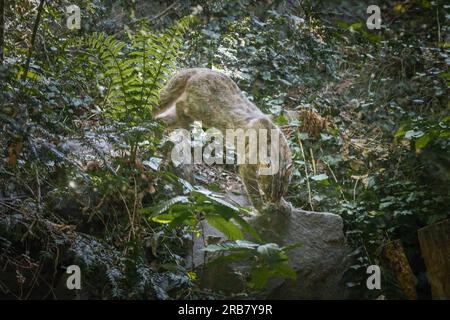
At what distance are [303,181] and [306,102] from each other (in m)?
1.63

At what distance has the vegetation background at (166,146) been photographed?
11.7ft

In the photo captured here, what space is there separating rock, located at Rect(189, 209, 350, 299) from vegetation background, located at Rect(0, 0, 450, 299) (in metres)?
0.14

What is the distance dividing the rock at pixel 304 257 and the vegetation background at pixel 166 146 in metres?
0.14

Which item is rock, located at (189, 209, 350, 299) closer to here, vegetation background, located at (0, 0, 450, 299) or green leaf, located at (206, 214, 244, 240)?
vegetation background, located at (0, 0, 450, 299)

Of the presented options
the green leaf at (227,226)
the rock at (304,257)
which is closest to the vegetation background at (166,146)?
the green leaf at (227,226)

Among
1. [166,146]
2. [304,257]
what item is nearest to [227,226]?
[166,146]

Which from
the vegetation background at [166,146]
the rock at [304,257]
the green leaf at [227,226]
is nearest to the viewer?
the green leaf at [227,226]

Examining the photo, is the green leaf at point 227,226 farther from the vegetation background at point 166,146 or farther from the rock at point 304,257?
the rock at point 304,257

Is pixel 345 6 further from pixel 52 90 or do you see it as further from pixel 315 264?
pixel 52 90

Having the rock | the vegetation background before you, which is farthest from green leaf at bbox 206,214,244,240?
the rock

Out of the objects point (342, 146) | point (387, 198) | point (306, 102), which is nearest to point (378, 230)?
point (387, 198)

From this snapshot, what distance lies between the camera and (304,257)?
15.6ft

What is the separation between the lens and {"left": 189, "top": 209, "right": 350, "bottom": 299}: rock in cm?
455

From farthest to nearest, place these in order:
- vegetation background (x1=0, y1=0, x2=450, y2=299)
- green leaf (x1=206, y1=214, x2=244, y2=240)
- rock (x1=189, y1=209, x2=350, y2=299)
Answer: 1. rock (x1=189, y1=209, x2=350, y2=299)
2. vegetation background (x1=0, y1=0, x2=450, y2=299)
3. green leaf (x1=206, y1=214, x2=244, y2=240)
